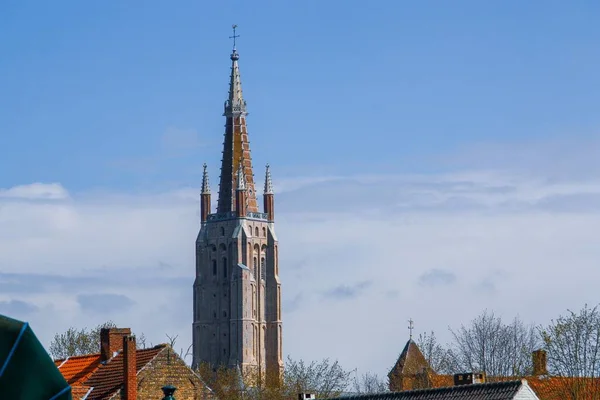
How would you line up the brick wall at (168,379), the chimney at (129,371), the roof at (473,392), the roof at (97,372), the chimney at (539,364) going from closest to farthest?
the roof at (473,392) < the chimney at (129,371) < the roof at (97,372) < the brick wall at (168,379) < the chimney at (539,364)

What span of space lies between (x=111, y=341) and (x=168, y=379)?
2439mm

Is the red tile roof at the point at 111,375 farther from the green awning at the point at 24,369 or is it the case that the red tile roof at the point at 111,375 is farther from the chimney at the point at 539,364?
the green awning at the point at 24,369

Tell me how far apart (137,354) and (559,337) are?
77.3ft

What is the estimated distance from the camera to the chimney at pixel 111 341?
52812 millimetres

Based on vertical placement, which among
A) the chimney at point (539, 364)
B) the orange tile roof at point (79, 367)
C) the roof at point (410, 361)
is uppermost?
the roof at point (410, 361)

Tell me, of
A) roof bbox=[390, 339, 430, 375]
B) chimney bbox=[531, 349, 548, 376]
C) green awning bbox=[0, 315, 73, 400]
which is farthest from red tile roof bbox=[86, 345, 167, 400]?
roof bbox=[390, 339, 430, 375]

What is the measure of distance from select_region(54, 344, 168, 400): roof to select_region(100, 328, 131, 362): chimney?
1.02ft

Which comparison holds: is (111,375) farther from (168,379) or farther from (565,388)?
(565,388)

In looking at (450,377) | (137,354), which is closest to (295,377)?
(450,377)

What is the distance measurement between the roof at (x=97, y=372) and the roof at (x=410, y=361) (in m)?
50.1

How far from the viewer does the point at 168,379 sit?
51.9 meters

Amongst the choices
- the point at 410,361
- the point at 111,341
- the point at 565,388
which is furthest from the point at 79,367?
the point at 410,361

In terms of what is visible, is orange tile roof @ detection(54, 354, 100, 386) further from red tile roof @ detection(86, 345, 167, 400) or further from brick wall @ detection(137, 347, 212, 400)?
brick wall @ detection(137, 347, 212, 400)

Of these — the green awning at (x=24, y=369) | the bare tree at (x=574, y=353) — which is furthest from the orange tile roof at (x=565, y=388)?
the green awning at (x=24, y=369)
